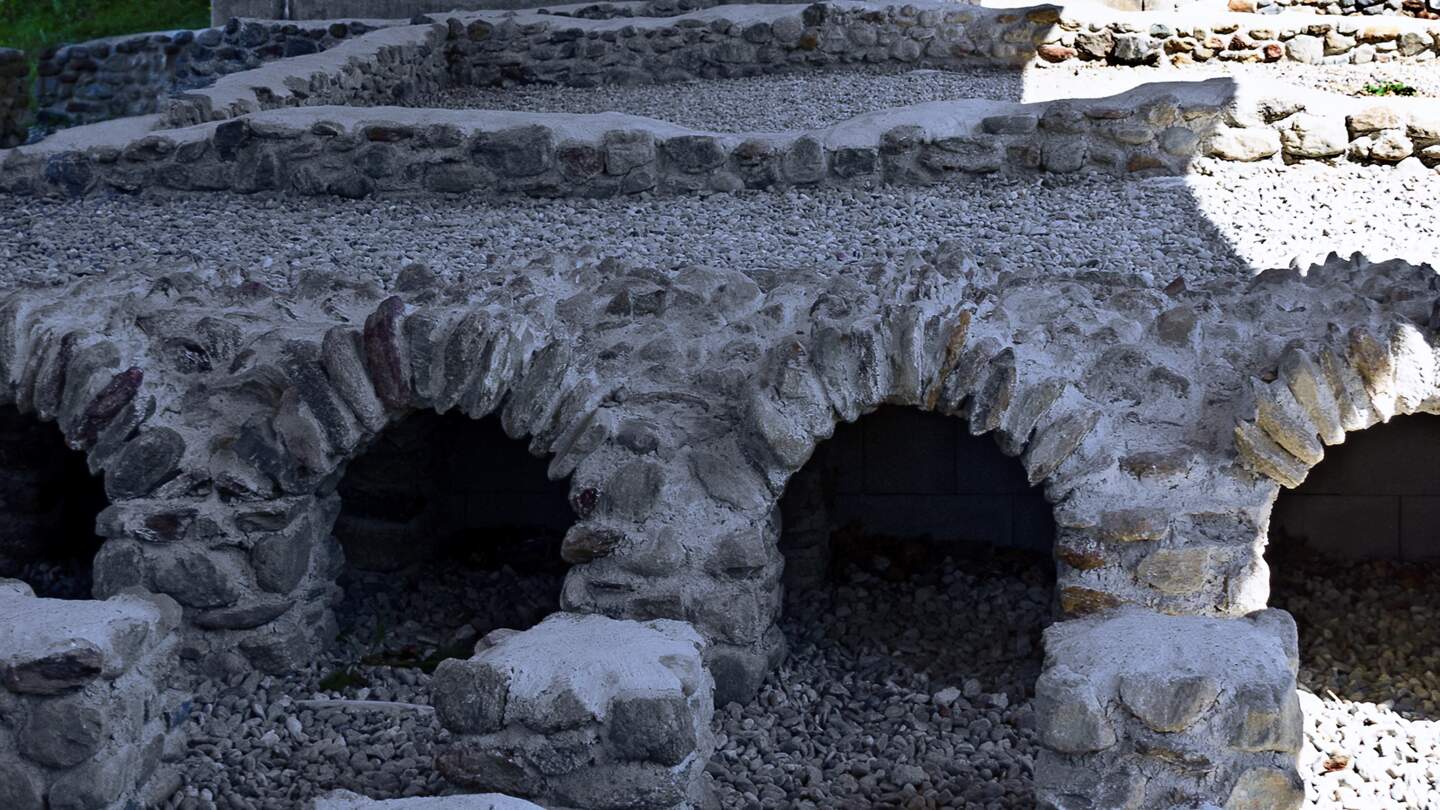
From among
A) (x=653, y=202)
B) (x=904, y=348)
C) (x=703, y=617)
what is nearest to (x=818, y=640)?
(x=703, y=617)

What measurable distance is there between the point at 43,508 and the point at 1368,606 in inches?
218

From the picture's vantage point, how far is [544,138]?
7.28m

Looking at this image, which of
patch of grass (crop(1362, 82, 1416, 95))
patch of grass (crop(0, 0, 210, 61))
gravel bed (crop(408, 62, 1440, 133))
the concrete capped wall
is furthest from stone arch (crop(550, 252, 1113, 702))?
patch of grass (crop(0, 0, 210, 61))

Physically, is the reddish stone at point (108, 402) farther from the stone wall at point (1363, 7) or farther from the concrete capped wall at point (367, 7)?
the stone wall at point (1363, 7)

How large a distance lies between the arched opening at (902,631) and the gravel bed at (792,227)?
916mm

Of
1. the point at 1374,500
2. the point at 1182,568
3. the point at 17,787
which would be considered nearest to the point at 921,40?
the point at 1374,500

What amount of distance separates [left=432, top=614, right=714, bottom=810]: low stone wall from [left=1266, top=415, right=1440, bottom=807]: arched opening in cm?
188

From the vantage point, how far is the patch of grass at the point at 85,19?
15.9 m

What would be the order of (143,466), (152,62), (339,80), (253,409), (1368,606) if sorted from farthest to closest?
(152,62)
(339,80)
(1368,606)
(253,409)
(143,466)

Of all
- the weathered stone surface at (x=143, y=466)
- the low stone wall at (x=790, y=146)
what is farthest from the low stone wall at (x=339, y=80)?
the weathered stone surface at (x=143, y=466)

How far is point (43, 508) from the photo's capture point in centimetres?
637

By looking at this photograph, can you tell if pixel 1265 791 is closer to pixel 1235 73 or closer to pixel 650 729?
pixel 650 729

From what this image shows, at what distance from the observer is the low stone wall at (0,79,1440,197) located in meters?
7.11

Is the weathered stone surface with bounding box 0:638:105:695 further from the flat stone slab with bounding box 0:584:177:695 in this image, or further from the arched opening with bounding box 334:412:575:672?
the arched opening with bounding box 334:412:575:672
